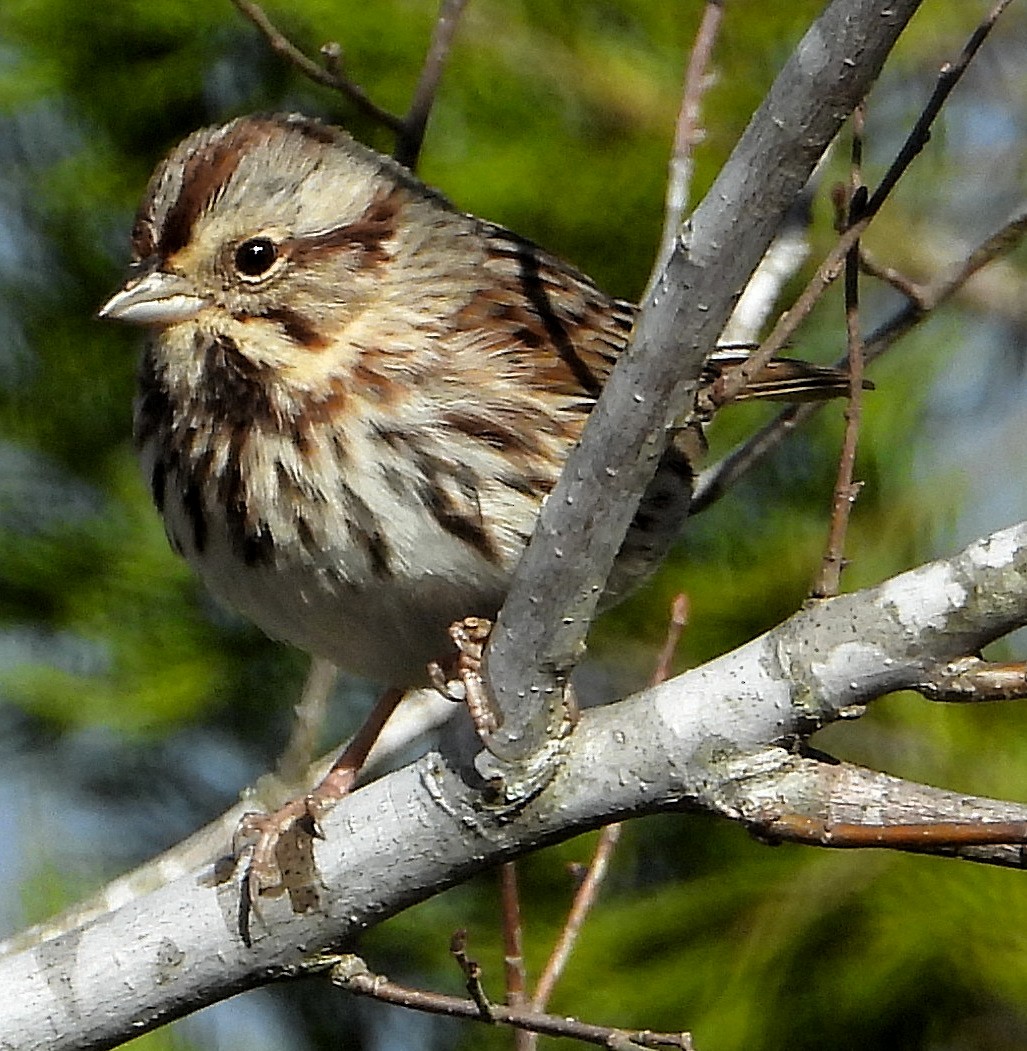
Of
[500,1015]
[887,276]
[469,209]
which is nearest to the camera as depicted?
[500,1015]

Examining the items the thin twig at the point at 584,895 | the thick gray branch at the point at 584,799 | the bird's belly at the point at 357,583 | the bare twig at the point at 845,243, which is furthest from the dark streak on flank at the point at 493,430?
the bare twig at the point at 845,243

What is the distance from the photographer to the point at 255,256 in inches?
107

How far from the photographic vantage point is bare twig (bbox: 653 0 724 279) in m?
2.77

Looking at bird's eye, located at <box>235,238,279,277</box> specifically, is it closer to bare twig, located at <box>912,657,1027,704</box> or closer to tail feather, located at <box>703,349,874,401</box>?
tail feather, located at <box>703,349,874,401</box>

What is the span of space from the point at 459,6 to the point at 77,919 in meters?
1.28

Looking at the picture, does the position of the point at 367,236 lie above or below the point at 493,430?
above

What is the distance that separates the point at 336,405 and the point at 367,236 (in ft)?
Answer: 1.05

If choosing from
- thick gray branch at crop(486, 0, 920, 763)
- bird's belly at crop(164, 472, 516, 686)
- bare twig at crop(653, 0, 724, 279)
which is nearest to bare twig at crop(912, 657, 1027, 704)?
thick gray branch at crop(486, 0, 920, 763)

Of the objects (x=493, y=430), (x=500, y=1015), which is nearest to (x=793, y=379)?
(x=493, y=430)

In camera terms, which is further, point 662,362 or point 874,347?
point 874,347

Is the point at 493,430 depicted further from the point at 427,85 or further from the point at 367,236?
the point at 427,85

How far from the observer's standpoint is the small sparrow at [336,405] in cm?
260

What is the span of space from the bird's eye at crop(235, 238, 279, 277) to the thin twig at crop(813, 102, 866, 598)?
802mm

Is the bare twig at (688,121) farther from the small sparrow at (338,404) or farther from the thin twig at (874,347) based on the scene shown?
the thin twig at (874,347)
